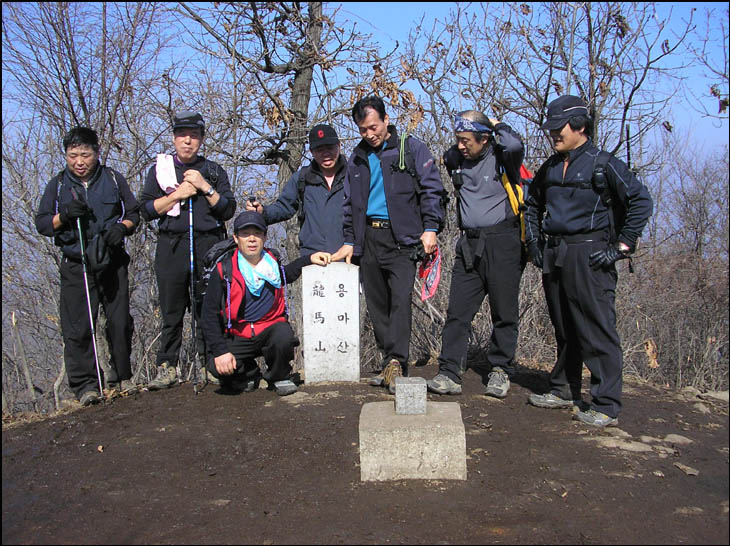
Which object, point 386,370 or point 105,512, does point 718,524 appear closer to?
point 386,370

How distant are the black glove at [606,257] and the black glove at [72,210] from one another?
12.7ft

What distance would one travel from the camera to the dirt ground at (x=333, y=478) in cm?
317

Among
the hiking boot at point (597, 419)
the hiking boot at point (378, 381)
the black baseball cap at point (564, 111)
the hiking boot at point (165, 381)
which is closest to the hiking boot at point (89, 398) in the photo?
the hiking boot at point (165, 381)

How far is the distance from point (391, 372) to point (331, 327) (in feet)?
2.58

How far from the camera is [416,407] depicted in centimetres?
389

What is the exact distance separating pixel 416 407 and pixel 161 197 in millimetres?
2899

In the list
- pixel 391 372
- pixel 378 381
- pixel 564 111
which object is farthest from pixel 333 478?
pixel 564 111

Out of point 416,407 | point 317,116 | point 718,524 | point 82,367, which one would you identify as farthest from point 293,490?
point 317,116

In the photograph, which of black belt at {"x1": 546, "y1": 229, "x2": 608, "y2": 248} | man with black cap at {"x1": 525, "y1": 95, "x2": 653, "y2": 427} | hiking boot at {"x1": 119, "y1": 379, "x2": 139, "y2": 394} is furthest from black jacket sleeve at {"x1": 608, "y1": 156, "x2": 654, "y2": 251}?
hiking boot at {"x1": 119, "y1": 379, "x2": 139, "y2": 394}

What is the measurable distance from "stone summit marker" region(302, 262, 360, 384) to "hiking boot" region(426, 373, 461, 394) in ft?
2.64

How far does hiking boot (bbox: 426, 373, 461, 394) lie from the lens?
519 centimetres

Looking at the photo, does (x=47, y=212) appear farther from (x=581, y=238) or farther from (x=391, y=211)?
(x=581, y=238)

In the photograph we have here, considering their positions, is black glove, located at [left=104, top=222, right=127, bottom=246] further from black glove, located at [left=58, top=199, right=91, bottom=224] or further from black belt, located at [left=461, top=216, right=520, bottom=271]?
black belt, located at [left=461, top=216, right=520, bottom=271]

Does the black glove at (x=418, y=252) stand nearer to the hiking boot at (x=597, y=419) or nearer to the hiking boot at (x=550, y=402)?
the hiking boot at (x=550, y=402)
